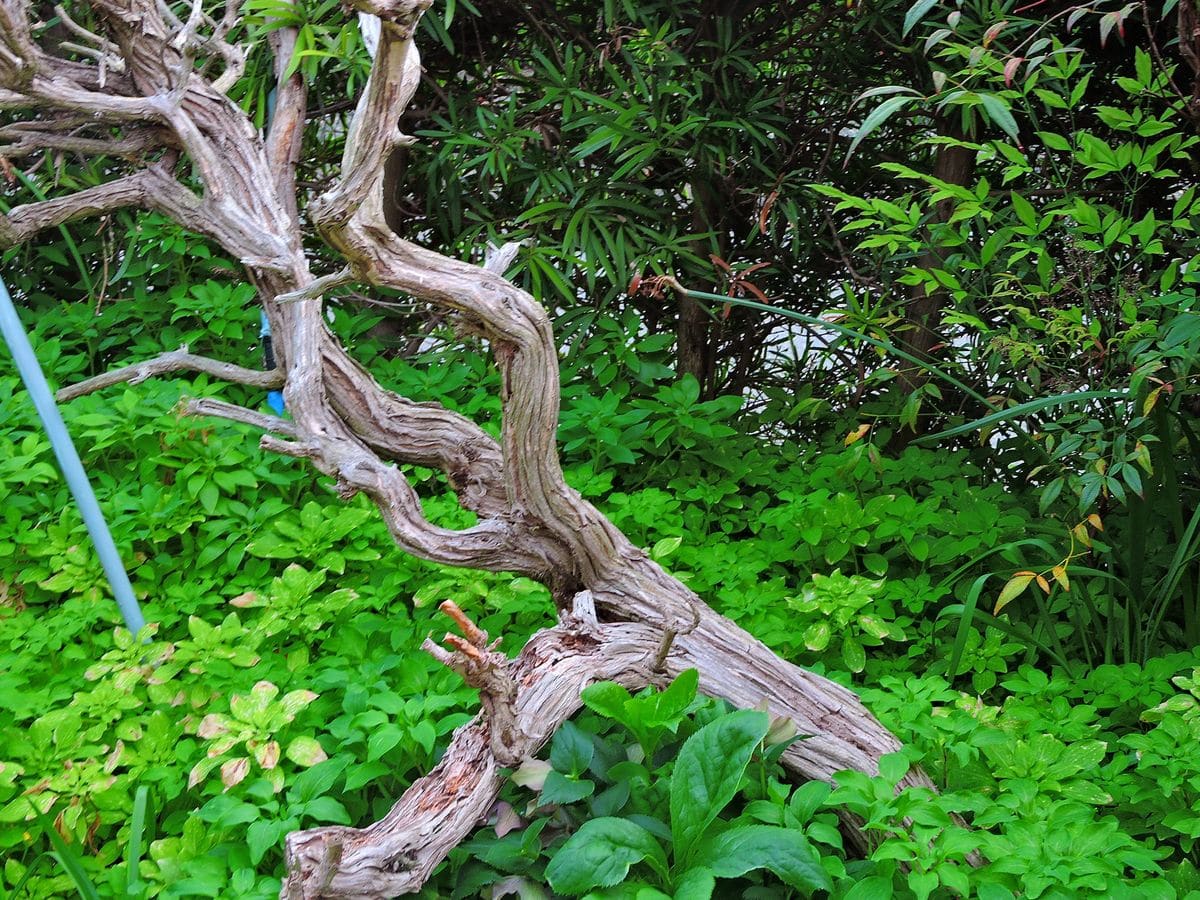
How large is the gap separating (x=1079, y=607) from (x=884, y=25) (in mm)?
1793

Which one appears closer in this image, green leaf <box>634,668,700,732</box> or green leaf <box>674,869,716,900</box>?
green leaf <box>674,869,716,900</box>

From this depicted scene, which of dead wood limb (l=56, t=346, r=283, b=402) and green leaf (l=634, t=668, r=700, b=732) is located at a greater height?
dead wood limb (l=56, t=346, r=283, b=402)

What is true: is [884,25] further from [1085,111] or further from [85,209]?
[85,209]

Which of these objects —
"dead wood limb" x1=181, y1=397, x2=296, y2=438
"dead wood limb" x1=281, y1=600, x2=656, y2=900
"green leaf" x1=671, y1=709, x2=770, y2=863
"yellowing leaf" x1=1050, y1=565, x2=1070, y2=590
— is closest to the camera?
"dead wood limb" x1=281, y1=600, x2=656, y2=900

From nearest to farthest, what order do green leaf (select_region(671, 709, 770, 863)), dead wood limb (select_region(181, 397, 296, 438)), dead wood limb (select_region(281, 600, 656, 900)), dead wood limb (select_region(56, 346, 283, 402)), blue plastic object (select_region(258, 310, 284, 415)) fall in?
dead wood limb (select_region(281, 600, 656, 900))
green leaf (select_region(671, 709, 770, 863))
dead wood limb (select_region(181, 397, 296, 438))
dead wood limb (select_region(56, 346, 283, 402))
blue plastic object (select_region(258, 310, 284, 415))

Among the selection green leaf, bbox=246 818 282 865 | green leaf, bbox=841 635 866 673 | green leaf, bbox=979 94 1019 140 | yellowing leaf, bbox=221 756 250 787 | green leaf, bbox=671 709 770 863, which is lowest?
green leaf, bbox=246 818 282 865

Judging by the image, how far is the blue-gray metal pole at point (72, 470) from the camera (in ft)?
7.27

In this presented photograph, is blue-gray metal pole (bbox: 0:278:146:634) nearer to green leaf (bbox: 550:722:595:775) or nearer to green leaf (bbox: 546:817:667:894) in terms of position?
green leaf (bbox: 550:722:595:775)

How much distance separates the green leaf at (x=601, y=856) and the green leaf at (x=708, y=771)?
0.18 feet

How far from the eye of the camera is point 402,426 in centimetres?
228

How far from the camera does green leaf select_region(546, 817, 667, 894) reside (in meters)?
1.53

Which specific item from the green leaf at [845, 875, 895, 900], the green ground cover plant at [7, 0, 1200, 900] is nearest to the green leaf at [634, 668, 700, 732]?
the green ground cover plant at [7, 0, 1200, 900]

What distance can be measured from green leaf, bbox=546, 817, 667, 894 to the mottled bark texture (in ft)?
0.61

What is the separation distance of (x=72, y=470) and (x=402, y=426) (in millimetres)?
713
